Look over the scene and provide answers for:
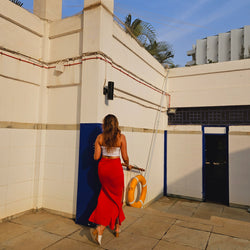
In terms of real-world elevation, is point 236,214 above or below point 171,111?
below

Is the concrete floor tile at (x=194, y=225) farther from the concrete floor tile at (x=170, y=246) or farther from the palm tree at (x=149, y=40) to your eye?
the palm tree at (x=149, y=40)

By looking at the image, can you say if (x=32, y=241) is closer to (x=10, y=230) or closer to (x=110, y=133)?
(x=10, y=230)


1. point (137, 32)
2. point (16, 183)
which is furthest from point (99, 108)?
point (137, 32)

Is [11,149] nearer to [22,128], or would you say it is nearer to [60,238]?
[22,128]

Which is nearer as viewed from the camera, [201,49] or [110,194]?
[110,194]

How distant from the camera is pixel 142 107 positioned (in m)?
6.71

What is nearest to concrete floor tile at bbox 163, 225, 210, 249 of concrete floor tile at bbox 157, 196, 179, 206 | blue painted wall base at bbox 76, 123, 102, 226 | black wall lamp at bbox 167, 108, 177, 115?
blue painted wall base at bbox 76, 123, 102, 226

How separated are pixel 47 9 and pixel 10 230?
4741mm

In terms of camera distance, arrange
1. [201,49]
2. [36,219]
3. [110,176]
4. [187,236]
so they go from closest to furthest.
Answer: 1. [110,176]
2. [187,236]
3. [36,219]
4. [201,49]

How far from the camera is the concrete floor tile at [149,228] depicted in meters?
3.63

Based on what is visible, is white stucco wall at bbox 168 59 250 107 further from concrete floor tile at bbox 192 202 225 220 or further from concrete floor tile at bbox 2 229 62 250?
concrete floor tile at bbox 2 229 62 250

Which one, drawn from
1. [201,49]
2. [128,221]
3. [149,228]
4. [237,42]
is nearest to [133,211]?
[128,221]

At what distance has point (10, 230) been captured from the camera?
3.68 m

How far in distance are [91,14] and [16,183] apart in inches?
150
